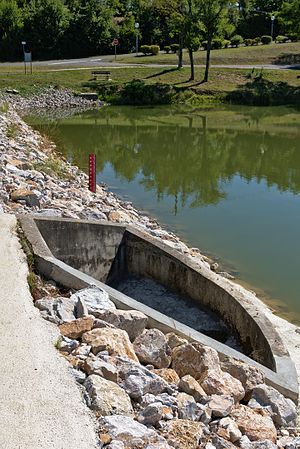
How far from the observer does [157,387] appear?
17.9ft

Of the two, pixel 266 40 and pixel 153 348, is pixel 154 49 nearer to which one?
pixel 266 40

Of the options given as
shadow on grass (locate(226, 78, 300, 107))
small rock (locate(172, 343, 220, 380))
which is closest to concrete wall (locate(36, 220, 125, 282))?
small rock (locate(172, 343, 220, 380))

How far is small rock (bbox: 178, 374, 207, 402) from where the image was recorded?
5582 mm

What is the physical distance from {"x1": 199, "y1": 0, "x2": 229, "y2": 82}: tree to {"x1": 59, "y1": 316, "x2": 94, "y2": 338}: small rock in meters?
41.1

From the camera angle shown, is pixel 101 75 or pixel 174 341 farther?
pixel 101 75

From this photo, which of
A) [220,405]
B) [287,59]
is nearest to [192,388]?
Result: [220,405]

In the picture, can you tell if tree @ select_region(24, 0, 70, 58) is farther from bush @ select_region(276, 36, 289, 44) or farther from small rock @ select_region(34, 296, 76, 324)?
small rock @ select_region(34, 296, 76, 324)

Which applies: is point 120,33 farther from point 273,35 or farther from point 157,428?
point 157,428

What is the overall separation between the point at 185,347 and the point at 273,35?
70554 mm

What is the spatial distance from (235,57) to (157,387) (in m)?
52.1

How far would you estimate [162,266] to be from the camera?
943 centimetres

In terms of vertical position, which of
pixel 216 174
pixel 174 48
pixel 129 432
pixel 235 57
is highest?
pixel 174 48

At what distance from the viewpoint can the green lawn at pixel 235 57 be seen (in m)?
52.8

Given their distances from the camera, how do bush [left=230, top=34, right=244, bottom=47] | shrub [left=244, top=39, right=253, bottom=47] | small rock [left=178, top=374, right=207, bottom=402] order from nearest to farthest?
small rock [left=178, top=374, right=207, bottom=402]
bush [left=230, top=34, right=244, bottom=47]
shrub [left=244, top=39, right=253, bottom=47]
